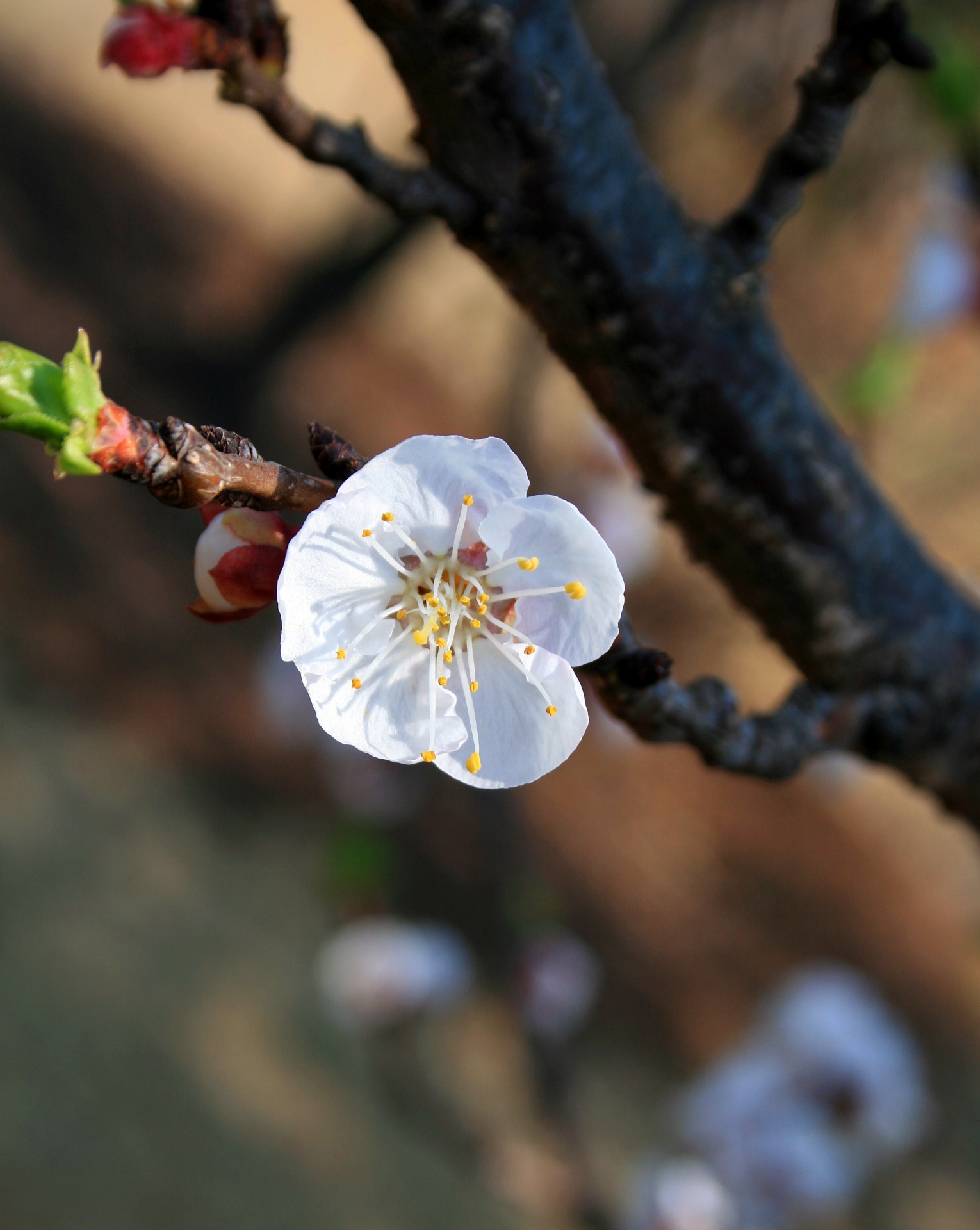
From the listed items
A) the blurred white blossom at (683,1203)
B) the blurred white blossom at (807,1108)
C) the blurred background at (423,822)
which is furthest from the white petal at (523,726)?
the blurred white blossom at (807,1108)

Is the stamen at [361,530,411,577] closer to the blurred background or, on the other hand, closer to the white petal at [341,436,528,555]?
the white petal at [341,436,528,555]

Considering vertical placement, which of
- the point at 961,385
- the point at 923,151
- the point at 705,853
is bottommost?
the point at 705,853

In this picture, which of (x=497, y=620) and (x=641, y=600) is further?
(x=641, y=600)

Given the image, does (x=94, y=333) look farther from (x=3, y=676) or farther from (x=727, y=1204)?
(x=727, y=1204)

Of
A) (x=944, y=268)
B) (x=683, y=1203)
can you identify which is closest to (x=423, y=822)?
(x=683, y=1203)

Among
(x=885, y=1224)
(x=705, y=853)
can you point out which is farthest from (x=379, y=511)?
(x=885, y=1224)

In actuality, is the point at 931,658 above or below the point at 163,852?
above

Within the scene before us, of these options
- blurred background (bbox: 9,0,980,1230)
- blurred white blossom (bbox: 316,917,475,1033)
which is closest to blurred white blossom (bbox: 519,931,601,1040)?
blurred background (bbox: 9,0,980,1230)
